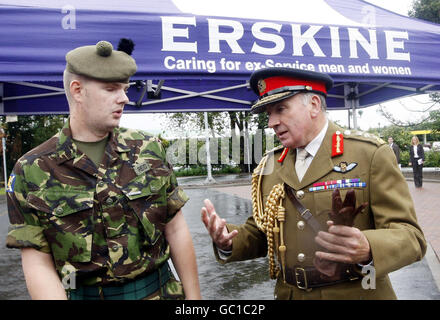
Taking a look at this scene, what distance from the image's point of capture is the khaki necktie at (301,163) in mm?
2125

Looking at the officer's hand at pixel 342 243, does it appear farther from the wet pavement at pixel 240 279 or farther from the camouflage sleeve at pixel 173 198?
the wet pavement at pixel 240 279

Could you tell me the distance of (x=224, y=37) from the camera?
114 inches

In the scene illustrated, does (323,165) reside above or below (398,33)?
below

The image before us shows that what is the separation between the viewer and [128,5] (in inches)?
109

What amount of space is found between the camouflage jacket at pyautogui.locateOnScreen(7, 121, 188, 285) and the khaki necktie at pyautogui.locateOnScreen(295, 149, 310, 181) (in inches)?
29.6

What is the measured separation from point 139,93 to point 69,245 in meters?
2.94

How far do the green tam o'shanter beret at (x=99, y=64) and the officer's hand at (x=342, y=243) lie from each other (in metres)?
1.11

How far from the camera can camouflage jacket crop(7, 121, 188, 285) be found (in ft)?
5.66

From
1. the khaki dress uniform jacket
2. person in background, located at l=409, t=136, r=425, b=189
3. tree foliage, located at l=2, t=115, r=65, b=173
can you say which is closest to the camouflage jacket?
the khaki dress uniform jacket

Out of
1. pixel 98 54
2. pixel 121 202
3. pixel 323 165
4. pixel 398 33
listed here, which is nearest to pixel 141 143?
pixel 121 202

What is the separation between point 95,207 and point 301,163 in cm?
108

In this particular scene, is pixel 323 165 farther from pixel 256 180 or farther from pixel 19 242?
pixel 19 242

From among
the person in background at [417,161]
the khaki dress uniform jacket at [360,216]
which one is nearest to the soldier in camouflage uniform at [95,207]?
the khaki dress uniform jacket at [360,216]

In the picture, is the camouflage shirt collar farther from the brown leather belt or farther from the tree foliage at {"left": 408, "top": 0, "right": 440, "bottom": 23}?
the tree foliage at {"left": 408, "top": 0, "right": 440, "bottom": 23}
